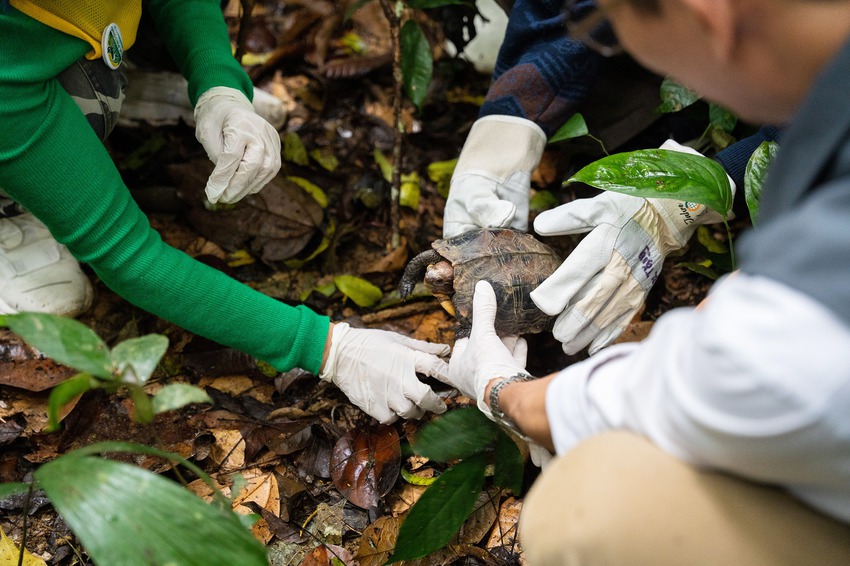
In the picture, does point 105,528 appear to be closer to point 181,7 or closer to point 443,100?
point 181,7

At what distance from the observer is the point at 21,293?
1760 millimetres

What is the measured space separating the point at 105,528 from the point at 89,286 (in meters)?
1.21

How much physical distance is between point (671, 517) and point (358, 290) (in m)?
1.17

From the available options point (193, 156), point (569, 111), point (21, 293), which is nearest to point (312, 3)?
point (193, 156)

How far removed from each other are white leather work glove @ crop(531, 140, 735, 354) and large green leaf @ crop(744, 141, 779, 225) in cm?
17

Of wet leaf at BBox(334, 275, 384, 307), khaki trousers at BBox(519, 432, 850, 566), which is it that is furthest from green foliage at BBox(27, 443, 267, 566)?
wet leaf at BBox(334, 275, 384, 307)

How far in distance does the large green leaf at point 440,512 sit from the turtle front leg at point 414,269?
0.58m

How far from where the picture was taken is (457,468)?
4.08 feet

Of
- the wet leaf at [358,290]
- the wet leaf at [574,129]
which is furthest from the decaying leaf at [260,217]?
the wet leaf at [574,129]

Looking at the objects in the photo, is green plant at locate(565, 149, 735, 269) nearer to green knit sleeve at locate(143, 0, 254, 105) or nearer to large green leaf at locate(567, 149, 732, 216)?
large green leaf at locate(567, 149, 732, 216)

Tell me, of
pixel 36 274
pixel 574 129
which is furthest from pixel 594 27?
pixel 36 274

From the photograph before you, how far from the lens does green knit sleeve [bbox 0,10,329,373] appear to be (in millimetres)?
1265

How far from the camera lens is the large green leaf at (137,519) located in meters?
0.79

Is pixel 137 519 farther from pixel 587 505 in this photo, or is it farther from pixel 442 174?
pixel 442 174
